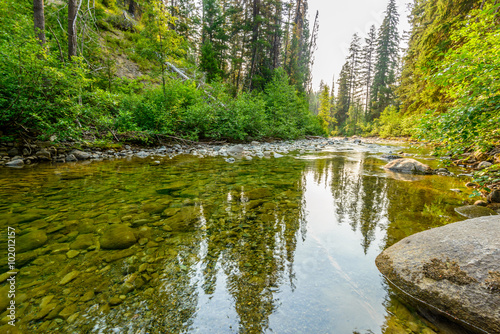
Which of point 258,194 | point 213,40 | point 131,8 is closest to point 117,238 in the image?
point 258,194

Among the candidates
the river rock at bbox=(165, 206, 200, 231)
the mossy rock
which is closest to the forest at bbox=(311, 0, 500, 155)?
the mossy rock

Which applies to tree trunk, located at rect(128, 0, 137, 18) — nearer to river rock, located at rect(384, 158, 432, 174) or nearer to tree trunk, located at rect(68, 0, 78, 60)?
tree trunk, located at rect(68, 0, 78, 60)

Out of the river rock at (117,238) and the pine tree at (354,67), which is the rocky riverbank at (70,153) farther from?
the pine tree at (354,67)

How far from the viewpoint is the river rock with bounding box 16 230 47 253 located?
177 cm

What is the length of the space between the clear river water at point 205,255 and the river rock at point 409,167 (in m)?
2.18

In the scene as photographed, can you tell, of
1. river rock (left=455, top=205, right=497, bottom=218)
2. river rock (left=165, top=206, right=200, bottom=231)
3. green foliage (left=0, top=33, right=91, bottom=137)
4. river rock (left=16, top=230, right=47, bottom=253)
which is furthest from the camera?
green foliage (left=0, top=33, right=91, bottom=137)

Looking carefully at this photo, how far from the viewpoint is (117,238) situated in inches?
78.4

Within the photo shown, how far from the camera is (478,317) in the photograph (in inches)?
45.3

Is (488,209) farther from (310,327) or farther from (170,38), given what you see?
(170,38)

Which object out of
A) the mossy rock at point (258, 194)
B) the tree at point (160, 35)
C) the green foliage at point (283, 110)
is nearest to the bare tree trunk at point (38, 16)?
the tree at point (160, 35)

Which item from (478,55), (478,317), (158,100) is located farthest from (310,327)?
(158,100)

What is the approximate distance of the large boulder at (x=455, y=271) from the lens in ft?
3.89

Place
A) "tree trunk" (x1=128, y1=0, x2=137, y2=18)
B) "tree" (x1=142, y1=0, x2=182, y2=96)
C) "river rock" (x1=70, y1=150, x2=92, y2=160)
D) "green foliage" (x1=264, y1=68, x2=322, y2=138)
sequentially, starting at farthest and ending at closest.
Result: "tree trunk" (x1=128, y1=0, x2=137, y2=18)
"green foliage" (x1=264, y1=68, x2=322, y2=138)
"tree" (x1=142, y1=0, x2=182, y2=96)
"river rock" (x1=70, y1=150, x2=92, y2=160)

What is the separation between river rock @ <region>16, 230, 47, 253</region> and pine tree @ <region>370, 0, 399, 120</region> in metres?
43.0
